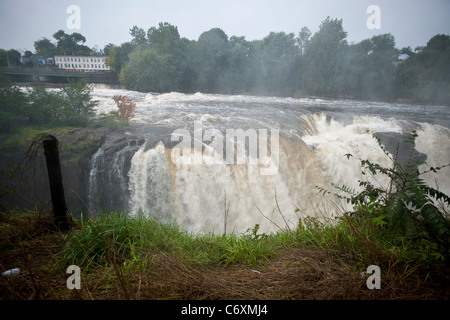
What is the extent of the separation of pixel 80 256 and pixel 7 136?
741 centimetres

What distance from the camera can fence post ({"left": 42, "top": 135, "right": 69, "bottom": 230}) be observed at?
2293 millimetres

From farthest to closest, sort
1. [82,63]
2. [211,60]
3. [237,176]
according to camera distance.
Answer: [211,60] < [82,63] < [237,176]

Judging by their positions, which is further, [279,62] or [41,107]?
[279,62]

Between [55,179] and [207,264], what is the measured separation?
1.72m

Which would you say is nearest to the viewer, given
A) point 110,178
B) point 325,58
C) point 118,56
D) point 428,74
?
point 110,178

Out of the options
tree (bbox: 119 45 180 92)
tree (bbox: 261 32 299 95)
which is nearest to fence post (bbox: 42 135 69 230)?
tree (bbox: 119 45 180 92)

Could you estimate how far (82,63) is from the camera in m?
16.7

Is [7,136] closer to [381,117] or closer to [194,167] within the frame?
[194,167]

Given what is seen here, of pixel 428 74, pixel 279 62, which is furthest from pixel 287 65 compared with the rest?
pixel 428 74

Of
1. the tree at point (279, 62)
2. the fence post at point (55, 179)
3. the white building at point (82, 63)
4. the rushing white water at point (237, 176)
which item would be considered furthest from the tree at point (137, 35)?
the fence post at point (55, 179)

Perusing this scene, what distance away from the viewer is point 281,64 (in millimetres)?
23672

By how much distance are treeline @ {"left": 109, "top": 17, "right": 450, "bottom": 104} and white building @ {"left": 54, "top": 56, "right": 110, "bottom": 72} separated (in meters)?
0.88

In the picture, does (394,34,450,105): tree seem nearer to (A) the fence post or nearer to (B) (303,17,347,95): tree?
(B) (303,17,347,95): tree

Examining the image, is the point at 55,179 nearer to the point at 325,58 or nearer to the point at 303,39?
the point at 325,58
